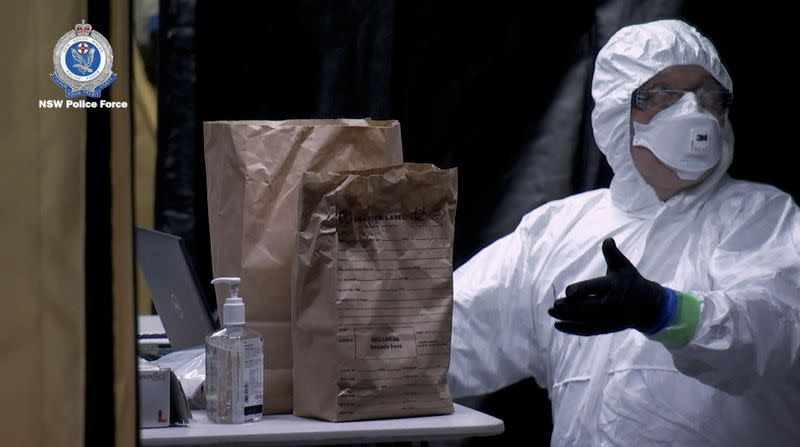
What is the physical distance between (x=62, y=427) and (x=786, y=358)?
1.49m

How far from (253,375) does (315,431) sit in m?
0.11

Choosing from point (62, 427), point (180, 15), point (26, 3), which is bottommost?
point (62, 427)

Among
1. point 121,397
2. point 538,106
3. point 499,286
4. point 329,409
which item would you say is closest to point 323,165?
point 329,409

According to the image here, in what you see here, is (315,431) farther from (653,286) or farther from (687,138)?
(687,138)

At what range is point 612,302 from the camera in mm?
1842

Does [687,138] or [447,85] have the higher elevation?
[447,85]

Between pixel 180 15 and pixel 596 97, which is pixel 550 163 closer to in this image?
pixel 596 97

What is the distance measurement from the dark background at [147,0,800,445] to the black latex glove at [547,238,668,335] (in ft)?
1.89

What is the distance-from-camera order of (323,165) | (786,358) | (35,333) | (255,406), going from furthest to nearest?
1. (786,358)
2. (323,165)
3. (255,406)
4. (35,333)

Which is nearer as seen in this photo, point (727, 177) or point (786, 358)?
point (786, 358)

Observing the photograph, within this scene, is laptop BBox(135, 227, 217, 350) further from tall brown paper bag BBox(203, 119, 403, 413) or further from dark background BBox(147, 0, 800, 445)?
dark background BBox(147, 0, 800, 445)

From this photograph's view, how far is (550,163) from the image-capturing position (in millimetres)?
2400

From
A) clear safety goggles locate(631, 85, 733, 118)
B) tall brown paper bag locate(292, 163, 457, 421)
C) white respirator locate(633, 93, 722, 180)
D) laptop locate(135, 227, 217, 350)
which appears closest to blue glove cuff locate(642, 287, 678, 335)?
white respirator locate(633, 93, 722, 180)

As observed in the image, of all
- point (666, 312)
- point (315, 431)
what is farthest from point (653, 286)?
point (315, 431)
